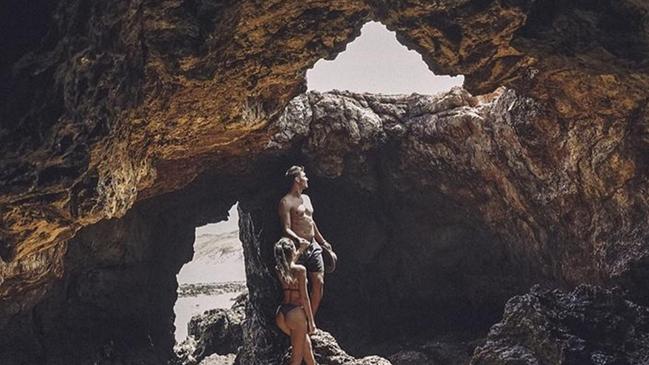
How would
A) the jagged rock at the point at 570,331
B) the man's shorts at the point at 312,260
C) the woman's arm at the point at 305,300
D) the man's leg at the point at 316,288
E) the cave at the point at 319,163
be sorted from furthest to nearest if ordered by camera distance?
1. the man's shorts at the point at 312,260
2. the man's leg at the point at 316,288
3. the woman's arm at the point at 305,300
4. the jagged rock at the point at 570,331
5. the cave at the point at 319,163

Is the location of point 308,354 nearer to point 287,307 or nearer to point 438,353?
point 287,307

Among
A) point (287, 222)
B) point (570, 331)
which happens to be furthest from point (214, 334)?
point (570, 331)

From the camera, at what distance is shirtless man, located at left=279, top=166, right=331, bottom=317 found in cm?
707

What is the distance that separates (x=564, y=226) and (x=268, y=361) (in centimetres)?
433

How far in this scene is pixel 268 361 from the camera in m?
7.38

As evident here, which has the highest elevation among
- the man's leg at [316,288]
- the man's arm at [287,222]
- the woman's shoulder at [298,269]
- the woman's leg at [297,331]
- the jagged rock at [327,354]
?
the man's arm at [287,222]

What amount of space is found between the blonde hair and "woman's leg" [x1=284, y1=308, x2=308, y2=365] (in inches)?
18.9

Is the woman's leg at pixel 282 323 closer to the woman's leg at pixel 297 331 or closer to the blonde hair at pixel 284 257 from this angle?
the woman's leg at pixel 297 331

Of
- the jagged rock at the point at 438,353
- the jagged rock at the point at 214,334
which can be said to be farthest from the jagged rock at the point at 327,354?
the jagged rock at the point at 214,334

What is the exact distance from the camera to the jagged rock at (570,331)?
442 cm

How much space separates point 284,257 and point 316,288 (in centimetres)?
61

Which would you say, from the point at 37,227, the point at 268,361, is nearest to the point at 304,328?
the point at 268,361

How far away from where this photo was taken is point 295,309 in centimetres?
654

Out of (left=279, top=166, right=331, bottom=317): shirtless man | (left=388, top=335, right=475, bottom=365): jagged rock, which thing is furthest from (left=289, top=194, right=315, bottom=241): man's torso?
(left=388, top=335, right=475, bottom=365): jagged rock
